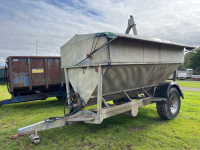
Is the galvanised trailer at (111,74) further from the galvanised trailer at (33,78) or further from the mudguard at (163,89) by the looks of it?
the galvanised trailer at (33,78)

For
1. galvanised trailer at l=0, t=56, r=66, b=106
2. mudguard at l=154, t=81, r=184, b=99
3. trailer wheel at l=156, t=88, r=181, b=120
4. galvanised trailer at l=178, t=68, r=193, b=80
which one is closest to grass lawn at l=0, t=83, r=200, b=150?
trailer wheel at l=156, t=88, r=181, b=120

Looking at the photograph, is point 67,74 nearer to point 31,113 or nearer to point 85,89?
point 85,89

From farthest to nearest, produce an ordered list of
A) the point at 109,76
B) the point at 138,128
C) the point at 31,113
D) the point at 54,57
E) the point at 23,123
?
the point at 54,57 < the point at 31,113 < the point at 23,123 < the point at 138,128 < the point at 109,76

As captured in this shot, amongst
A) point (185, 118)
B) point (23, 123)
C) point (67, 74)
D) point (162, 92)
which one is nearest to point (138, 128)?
point (162, 92)

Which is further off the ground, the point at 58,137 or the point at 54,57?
the point at 54,57

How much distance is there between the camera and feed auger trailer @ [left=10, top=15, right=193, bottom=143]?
3385 mm

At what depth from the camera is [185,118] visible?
5.11 meters

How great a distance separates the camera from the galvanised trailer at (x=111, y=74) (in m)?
3.38

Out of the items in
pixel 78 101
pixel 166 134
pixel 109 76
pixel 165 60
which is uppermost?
pixel 165 60

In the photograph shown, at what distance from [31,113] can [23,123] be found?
49.9 inches

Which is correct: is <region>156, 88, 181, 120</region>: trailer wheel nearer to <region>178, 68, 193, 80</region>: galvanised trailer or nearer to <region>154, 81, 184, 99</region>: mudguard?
<region>154, 81, 184, 99</region>: mudguard

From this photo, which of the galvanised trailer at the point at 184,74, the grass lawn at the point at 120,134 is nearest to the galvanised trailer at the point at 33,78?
the grass lawn at the point at 120,134

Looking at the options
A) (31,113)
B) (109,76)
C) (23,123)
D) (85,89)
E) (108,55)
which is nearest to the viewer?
(108,55)

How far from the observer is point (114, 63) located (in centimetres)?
335
